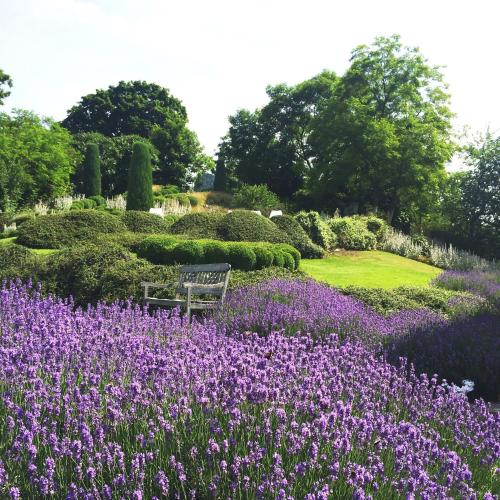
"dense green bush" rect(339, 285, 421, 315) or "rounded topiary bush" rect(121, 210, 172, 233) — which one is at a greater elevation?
"rounded topiary bush" rect(121, 210, 172, 233)

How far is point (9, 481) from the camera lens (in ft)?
8.59

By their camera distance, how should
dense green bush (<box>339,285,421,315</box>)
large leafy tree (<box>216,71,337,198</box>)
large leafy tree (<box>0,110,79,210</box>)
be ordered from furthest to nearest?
large leafy tree (<box>216,71,337,198</box>), large leafy tree (<box>0,110,79,210</box>), dense green bush (<box>339,285,421,315</box>)

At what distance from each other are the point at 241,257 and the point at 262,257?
21.8 inches

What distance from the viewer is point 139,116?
49250mm

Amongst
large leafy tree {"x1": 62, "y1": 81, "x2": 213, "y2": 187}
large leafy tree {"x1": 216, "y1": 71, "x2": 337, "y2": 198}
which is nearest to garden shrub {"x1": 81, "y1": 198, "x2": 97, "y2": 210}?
large leafy tree {"x1": 216, "y1": 71, "x2": 337, "y2": 198}

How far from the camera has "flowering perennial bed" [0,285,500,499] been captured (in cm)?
248

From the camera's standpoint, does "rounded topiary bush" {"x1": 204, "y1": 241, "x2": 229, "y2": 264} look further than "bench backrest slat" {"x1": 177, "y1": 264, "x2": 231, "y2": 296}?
Yes

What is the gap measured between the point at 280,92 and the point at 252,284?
3400cm

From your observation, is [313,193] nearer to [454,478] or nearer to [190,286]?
[190,286]

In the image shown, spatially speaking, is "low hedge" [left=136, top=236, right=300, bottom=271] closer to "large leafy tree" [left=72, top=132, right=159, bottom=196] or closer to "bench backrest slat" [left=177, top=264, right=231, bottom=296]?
"bench backrest slat" [left=177, top=264, right=231, bottom=296]

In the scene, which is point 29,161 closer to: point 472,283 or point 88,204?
point 88,204

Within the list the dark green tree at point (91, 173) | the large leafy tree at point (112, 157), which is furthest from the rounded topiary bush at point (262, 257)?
the large leafy tree at point (112, 157)

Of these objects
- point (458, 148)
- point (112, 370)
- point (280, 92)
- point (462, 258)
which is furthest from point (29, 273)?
point (280, 92)

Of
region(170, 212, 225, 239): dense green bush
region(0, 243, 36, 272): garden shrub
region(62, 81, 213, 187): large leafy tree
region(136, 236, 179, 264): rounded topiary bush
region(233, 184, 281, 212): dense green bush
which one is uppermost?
region(62, 81, 213, 187): large leafy tree
